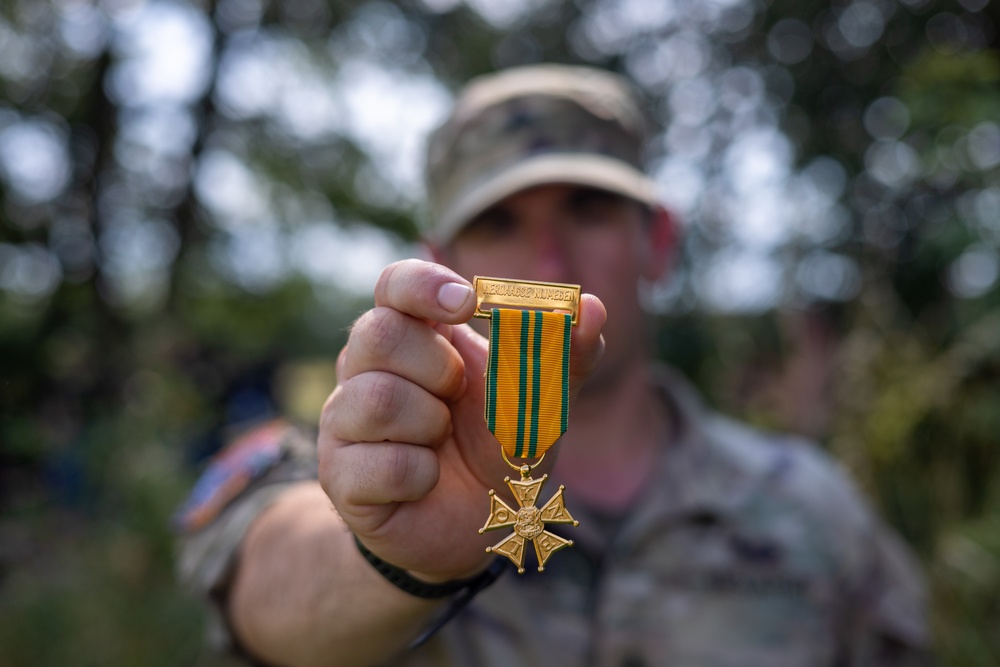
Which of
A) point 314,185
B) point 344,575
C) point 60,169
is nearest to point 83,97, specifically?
point 60,169

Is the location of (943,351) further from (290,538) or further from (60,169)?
(60,169)

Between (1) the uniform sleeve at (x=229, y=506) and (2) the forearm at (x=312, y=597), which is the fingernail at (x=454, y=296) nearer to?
(2) the forearm at (x=312, y=597)

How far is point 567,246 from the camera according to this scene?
88.9 inches

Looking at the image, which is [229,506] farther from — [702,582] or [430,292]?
[702,582]

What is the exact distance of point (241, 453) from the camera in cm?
213

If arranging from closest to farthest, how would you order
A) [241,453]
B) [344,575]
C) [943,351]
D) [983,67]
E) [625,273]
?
1. [344,575]
2. [241,453]
3. [625,273]
4. [983,67]
5. [943,351]

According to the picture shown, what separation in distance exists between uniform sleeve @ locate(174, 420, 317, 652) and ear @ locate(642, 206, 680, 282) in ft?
4.26

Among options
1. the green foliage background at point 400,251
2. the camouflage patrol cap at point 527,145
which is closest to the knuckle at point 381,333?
the camouflage patrol cap at point 527,145

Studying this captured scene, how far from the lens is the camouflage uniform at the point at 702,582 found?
2.08 m

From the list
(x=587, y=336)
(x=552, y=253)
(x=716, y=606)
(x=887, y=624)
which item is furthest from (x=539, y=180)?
(x=887, y=624)

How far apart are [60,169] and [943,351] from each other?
395 inches

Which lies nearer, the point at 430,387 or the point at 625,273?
the point at 430,387

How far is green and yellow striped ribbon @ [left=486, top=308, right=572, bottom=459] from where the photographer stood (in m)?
1.12

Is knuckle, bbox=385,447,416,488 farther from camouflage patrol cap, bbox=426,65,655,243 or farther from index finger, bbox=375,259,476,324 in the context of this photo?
camouflage patrol cap, bbox=426,65,655,243
